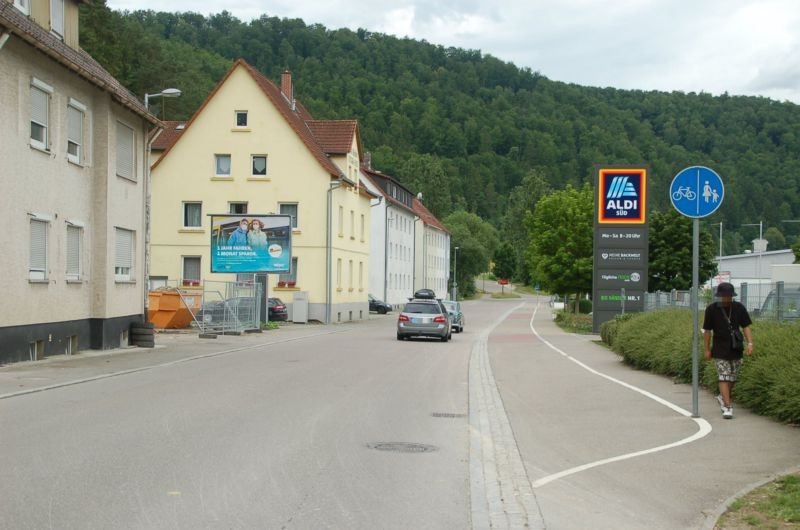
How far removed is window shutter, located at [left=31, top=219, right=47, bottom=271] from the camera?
1967cm

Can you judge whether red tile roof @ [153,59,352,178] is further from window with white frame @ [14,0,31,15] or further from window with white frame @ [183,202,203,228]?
window with white frame @ [14,0,31,15]

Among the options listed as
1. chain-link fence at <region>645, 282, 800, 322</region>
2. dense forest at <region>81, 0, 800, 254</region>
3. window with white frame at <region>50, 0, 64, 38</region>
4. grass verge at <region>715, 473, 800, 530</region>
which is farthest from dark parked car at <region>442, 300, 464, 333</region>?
dense forest at <region>81, 0, 800, 254</region>

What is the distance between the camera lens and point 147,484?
24.0 ft

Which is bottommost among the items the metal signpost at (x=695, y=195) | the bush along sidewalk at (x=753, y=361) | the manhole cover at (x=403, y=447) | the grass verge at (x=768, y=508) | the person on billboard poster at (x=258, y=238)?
the manhole cover at (x=403, y=447)

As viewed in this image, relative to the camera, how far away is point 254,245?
4006 cm

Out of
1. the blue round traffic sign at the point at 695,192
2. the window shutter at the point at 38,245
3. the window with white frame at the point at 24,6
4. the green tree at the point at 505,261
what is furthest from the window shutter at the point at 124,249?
the green tree at the point at 505,261

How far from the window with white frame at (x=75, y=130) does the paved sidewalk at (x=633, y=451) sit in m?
12.1

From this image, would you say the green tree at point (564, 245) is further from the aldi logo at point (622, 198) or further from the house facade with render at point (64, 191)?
the house facade with render at point (64, 191)

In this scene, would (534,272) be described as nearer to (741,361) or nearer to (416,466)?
(741,361)

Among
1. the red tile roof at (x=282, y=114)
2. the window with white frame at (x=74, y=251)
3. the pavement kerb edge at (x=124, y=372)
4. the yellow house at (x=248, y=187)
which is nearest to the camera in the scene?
the pavement kerb edge at (x=124, y=372)

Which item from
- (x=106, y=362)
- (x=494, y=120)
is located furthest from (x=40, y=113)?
(x=494, y=120)

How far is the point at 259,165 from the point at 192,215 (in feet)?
15.9

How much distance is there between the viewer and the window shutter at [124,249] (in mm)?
24672

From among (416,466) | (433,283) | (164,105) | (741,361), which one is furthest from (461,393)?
(433,283)
